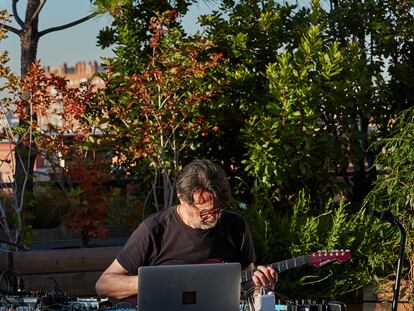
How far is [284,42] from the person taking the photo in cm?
957

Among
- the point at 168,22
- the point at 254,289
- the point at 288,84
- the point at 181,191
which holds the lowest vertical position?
the point at 254,289

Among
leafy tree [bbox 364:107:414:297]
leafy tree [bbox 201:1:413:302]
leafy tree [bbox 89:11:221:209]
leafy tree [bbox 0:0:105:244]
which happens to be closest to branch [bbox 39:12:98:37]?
leafy tree [bbox 0:0:105:244]

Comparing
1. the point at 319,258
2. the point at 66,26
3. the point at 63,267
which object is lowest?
the point at 63,267

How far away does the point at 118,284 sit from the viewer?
5.02 meters

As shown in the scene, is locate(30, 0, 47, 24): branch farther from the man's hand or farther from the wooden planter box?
the man's hand

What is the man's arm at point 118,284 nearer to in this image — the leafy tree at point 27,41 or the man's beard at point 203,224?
the man's beard at point 203,224

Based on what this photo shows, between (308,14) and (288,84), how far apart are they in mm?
1537

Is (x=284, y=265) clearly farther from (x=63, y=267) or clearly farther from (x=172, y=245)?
(x=63, y=267)

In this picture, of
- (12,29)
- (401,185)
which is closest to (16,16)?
(12,29)

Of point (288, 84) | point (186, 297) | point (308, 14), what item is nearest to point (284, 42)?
point (308, 14)

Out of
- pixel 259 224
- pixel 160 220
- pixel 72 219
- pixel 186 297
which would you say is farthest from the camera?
pixel 72 219

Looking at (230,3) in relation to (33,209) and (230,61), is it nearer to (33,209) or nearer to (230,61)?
(230,61)

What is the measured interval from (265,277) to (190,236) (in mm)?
520

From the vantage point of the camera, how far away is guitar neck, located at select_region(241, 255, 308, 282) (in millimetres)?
4916
